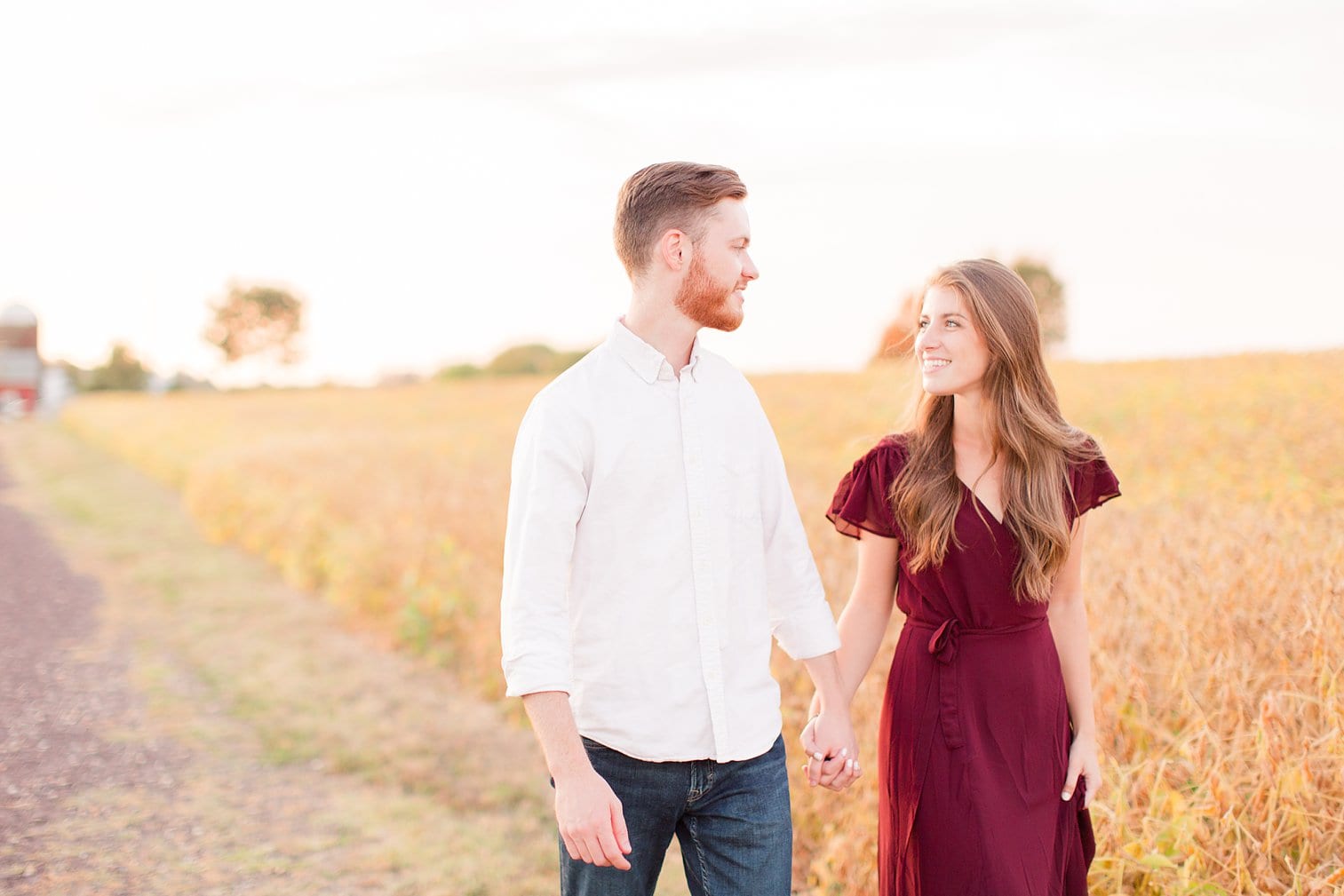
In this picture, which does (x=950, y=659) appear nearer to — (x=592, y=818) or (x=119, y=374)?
(x=592, y=818)

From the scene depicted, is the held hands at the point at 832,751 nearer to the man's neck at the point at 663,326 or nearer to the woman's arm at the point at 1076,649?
the woman's arm at the point at 1076,649

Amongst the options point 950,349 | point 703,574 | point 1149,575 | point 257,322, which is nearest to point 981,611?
point 950,349

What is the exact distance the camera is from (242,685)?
7707mm

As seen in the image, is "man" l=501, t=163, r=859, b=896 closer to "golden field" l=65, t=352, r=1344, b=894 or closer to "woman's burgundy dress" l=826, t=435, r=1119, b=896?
"woman's burgundy dress" l=826, t=435, r=1119, b=896

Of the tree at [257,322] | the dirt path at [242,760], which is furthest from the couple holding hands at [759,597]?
the tree at [257,322]

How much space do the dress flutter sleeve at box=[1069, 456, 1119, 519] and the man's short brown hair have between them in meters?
1.23

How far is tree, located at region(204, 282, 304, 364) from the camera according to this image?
9662cm

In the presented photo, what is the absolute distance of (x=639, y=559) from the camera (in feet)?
7.84

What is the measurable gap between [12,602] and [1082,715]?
420 inches

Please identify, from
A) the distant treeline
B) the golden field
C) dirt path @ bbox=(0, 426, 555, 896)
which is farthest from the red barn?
dirt path @ bbox=(0, 426, 555, 896)

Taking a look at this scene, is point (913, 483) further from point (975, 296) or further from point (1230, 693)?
point (1230, 693)

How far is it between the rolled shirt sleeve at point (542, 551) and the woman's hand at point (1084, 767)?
4.64 ft

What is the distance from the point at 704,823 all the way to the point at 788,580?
63cm

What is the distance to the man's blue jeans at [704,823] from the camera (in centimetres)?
242
